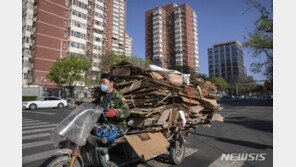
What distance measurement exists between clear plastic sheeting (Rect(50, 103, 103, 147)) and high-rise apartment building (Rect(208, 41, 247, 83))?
131204 mm

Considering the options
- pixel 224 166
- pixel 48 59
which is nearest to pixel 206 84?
pixel 224 166

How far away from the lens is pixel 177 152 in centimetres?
385

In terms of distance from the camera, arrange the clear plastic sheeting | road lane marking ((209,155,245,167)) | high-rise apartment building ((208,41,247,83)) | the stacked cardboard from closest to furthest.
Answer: the clear plastic sheeting < the stacked cardboard < road lane marking ((209,155,245,167)) < high-rise apartment building ((208,41,247,83))

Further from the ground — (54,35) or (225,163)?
(54,35)

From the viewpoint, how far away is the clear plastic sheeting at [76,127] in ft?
6.94

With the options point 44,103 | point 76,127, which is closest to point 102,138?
point 76,127

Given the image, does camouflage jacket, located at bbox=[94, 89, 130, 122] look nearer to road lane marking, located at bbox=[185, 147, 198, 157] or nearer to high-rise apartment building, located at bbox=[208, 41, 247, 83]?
road lane marking, located at bbox=[185, 147, 198, 157]

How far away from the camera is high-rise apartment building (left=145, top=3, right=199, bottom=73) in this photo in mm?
80000

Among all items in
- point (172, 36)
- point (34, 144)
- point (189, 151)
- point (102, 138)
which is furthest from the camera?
point (172, 36)

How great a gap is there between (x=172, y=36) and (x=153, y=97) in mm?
85425

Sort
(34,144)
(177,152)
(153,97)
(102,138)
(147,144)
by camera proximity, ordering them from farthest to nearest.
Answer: (34,144) < (177,152) < (153,97) < (147,144) < (102,138)

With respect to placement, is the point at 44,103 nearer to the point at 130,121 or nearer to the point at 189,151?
the point at 189,151

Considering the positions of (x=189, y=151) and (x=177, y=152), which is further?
(x=189, y=151)

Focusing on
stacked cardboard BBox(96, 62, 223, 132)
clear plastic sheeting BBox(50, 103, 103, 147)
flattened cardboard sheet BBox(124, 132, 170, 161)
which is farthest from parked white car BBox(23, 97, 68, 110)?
flattened cardboard sheet BBox(124, 132, 170, 161)
